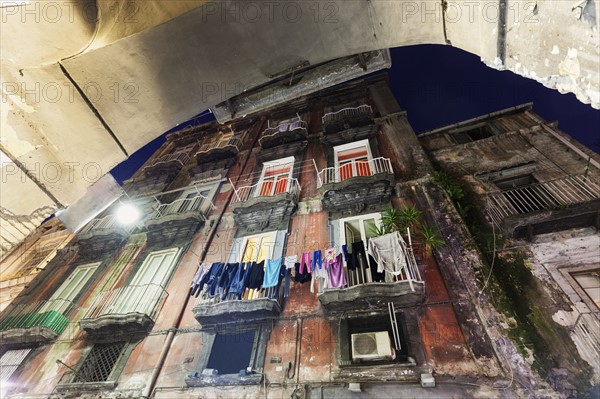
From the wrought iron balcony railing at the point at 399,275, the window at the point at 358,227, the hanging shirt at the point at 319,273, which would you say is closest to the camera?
the wrought iron balcony railing at the point at 399,275

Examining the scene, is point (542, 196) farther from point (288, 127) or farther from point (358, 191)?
point (288, 127)

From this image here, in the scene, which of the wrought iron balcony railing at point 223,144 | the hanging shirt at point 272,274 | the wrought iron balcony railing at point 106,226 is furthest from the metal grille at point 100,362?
the wrought iron balcony railing at point 223,144

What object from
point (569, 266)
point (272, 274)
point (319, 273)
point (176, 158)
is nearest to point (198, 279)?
point (272, 274)

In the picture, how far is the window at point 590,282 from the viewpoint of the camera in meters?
6.48

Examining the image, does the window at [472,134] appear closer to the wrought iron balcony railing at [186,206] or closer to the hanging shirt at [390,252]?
the hanging shirt at [390,252]

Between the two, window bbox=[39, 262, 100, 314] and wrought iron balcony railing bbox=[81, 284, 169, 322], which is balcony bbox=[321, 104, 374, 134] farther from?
window bbox=[39, 262, 100, 314]

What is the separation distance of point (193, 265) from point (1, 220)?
9.46 metres

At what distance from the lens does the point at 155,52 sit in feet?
6.63

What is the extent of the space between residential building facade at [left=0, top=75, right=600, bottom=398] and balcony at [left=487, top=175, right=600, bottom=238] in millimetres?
55

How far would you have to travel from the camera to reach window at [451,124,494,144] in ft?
43.1

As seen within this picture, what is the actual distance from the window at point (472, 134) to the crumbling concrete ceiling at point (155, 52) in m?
13.0

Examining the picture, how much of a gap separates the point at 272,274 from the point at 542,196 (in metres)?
8.88

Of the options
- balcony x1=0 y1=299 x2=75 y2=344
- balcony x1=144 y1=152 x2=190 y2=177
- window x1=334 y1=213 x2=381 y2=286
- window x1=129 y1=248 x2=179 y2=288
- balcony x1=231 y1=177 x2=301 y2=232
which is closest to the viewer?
window x1=334 y1=213 x2=381 y2=286

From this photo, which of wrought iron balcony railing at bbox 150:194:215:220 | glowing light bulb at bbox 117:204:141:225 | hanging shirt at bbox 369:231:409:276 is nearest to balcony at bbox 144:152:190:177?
wrought iron balcony railing at bbox 150:194:215:220
